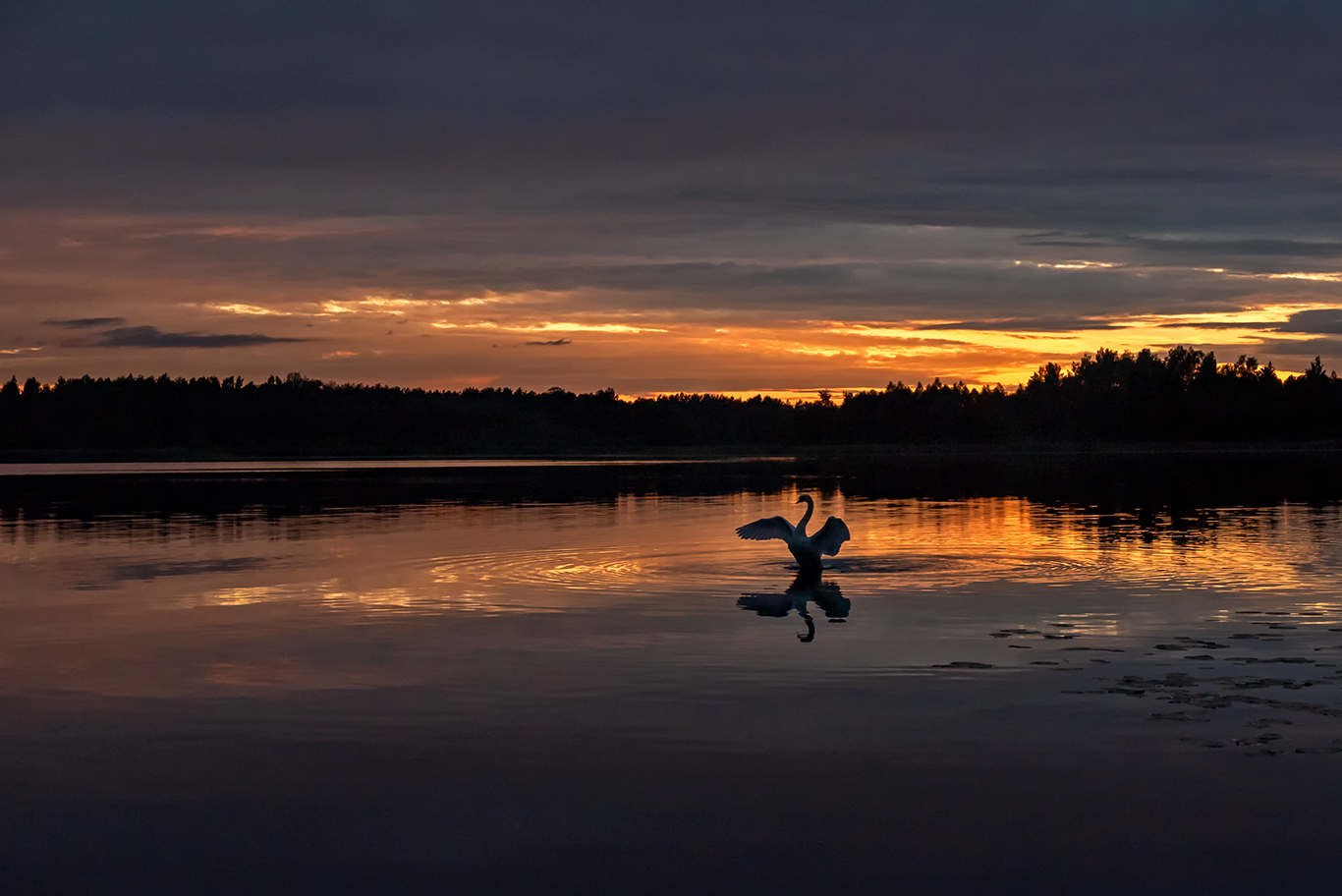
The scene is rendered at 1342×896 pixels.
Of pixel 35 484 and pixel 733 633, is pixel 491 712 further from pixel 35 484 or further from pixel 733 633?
pixel 35 484

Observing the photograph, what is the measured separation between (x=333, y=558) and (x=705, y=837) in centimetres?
2122

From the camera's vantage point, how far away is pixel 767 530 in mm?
24594

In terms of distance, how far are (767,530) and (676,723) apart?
1249cm

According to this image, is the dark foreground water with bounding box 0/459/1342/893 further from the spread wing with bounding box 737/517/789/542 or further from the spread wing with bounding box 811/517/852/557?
the spread wing with bounding box 737/517/789/542

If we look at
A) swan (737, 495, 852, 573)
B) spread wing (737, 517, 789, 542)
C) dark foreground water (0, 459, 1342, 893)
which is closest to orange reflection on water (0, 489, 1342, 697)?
dark foreground water (0, 459, 1342, 893)

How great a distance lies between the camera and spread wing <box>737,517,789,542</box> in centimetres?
2444

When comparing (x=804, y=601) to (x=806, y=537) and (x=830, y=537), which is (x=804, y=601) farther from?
(x=830, y=537)

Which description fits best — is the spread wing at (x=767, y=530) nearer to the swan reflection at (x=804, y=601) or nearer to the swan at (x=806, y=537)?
the swan at (x=806, y=537)

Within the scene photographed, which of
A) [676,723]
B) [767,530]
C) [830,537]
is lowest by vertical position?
[676,723]

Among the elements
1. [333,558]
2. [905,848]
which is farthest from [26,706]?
[333,558]

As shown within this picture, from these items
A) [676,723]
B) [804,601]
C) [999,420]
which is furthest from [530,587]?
[999,420]

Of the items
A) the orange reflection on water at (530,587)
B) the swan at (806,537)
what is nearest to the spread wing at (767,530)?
the swan at (806,537)

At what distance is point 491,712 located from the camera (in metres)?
12.9

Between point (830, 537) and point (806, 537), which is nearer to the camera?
point (806, 537)
